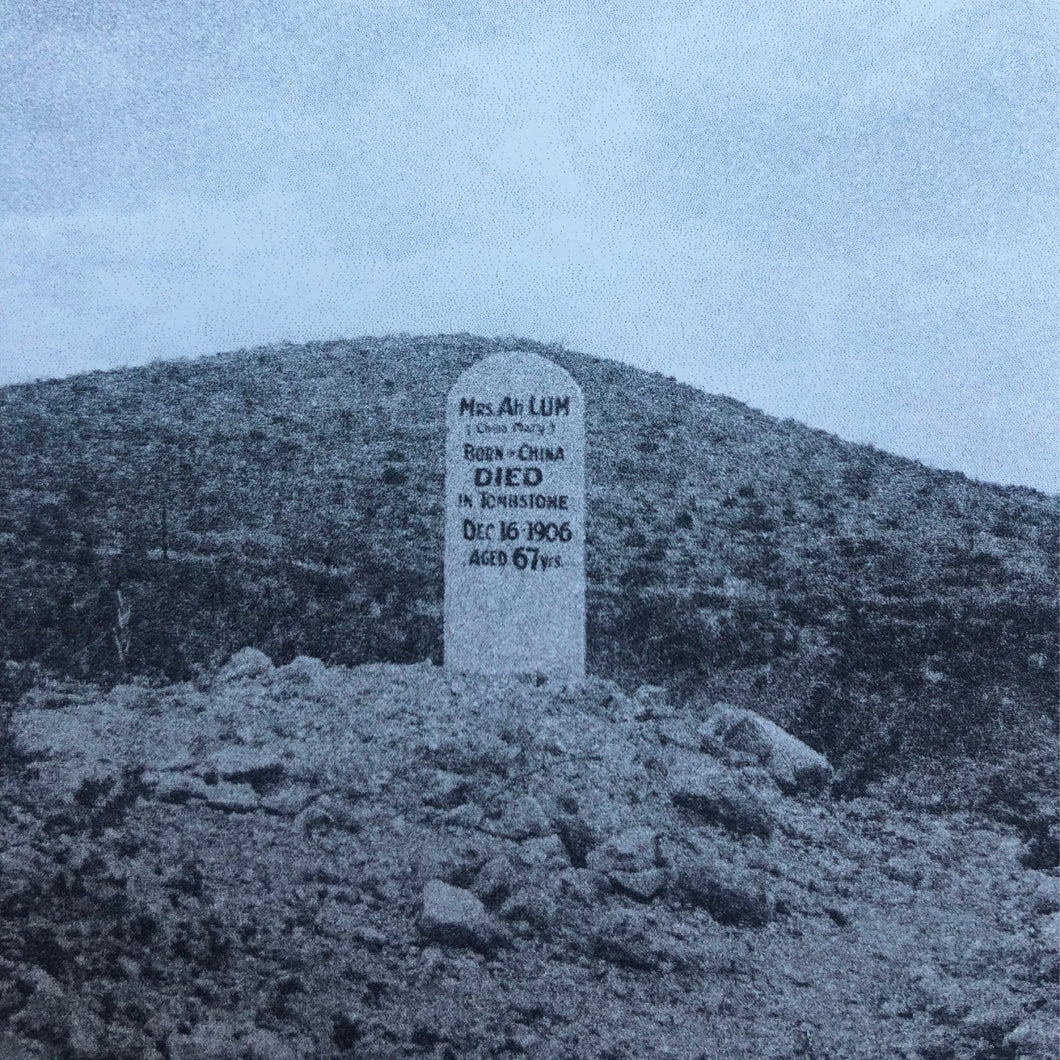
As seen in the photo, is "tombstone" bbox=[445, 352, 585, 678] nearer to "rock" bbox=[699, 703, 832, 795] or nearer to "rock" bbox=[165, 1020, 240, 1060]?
"rock" bbox=[699, 703, 832, 795]

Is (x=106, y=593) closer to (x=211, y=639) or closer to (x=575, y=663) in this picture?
(x=211, y=639)

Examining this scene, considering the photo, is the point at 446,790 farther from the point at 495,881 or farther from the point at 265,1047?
the point at 265,1047

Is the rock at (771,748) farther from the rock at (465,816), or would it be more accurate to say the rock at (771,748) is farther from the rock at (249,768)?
→ the rock at (249,768)

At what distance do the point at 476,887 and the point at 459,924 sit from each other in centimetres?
20

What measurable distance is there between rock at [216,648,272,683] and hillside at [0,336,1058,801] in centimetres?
6

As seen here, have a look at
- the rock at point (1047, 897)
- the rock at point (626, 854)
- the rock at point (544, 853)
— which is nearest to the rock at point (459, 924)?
the rock at point (544, 853)

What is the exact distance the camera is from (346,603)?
16.5ft

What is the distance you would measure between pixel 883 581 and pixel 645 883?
2430 mm

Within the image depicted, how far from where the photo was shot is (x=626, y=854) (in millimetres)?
3893

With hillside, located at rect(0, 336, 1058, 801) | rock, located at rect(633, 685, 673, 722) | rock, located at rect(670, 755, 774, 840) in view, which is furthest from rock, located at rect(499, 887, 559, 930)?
hillside, located at rect(0, 336, 1058, 801)

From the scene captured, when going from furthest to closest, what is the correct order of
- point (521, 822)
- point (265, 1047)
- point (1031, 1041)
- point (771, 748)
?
1. point (771, 748)
2. point (521, 822)
3. point (1031, 1041)
4. point (265, 1047)

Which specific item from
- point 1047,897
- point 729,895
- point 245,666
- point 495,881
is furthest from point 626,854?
point 245,666

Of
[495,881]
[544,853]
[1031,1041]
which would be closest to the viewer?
[1031,1041]

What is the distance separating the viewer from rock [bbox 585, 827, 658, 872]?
3863 millimetres
